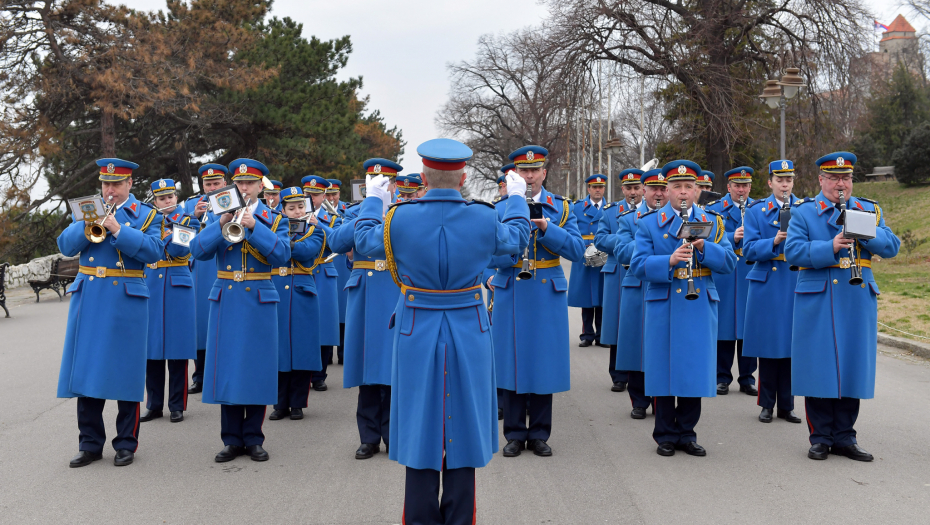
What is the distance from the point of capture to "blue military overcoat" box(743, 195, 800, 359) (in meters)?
→ 7.48

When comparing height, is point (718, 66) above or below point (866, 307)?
above

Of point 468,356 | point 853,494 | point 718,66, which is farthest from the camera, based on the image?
point 718,66

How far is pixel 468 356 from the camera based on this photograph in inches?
158

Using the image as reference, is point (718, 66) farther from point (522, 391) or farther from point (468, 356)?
point (468, 356)

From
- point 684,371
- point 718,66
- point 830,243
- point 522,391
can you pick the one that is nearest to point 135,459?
point 522,391

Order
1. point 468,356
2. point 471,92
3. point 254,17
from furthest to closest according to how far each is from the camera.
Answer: point 471,92 → point 254,17 → point 468,356

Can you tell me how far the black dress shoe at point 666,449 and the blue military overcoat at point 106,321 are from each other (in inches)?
161

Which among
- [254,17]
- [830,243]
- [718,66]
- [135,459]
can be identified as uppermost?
[254,17]

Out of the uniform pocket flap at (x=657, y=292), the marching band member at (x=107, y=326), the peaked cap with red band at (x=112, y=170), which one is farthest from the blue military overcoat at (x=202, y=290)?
the uniform pocket flap at (x=657, y=292)

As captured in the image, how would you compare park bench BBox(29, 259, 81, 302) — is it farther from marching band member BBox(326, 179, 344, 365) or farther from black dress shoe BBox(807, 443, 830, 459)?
black dress shoe BBox(807, 443, 830, 459)

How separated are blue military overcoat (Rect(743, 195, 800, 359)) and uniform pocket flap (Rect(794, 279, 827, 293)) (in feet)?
3.85

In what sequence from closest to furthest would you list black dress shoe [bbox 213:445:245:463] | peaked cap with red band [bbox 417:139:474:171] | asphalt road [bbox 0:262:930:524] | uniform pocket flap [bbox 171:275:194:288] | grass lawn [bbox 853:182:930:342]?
peaked cap with red band [bbox 417:139:474:171] < asphalt road [bbox 0:262:930:524] < black dress shoe [bbox 213:445:245:463] < uniform pocket flap [bbox 171:275:194:288] < grass lawn [bbox 853:182:930:342]

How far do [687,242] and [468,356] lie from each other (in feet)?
8.62

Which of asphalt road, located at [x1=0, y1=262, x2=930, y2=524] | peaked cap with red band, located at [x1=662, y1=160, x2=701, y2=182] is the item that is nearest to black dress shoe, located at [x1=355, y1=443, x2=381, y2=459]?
asphalt road, located at [x1=0, y1=262, x2=930, y2=524]
